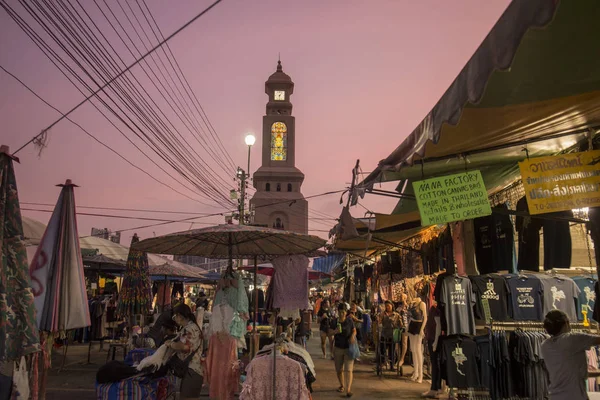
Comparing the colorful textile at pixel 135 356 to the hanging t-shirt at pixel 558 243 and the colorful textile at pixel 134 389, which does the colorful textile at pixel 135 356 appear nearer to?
the colorful textile at pixel 134 389

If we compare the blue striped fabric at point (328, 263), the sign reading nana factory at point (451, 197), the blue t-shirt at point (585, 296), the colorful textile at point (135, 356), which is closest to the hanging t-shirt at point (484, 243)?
the sign reading nana factory at point (451, 197)

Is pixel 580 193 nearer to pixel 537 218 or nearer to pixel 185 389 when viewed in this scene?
pixel 537 218

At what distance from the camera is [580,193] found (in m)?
4.08

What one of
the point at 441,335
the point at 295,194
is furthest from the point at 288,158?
the point at 441,335

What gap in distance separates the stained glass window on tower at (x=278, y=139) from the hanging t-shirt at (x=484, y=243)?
7333cm

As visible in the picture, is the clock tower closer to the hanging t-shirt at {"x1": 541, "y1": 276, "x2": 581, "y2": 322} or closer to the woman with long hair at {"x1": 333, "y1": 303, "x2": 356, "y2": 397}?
the woman with long hair at {"x1": 333, "y1": 303, "x2": 356, "y2": 397}

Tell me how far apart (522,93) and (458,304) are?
5.38 m

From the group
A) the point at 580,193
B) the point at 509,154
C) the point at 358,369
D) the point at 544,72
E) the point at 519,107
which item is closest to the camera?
the point at 544,72

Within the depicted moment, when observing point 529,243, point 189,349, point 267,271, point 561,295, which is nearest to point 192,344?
point 189,349

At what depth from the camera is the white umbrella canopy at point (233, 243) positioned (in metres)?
7.35

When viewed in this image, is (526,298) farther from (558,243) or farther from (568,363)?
(568,363)

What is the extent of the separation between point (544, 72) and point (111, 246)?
1518cm

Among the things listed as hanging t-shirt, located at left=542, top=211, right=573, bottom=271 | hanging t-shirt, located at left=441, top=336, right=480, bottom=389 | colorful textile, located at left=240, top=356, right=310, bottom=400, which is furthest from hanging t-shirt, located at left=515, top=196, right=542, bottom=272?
colorful textile, located at left=240, top=356, right=310, bottom=400

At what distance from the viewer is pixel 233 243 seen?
8078mm
